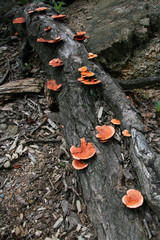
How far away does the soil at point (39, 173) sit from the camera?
3.02m

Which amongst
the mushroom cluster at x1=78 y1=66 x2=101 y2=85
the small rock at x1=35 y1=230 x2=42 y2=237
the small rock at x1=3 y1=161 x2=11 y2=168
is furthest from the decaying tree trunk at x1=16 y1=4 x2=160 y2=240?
the small rock at x1=3 y1=161 x2=11 y2=168

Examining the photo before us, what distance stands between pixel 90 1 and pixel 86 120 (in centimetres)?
671

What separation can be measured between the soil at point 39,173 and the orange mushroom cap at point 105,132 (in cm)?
60

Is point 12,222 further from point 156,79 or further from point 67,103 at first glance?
point 156,79

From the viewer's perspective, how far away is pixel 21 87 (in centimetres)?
546

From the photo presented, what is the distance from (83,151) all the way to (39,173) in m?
1.34

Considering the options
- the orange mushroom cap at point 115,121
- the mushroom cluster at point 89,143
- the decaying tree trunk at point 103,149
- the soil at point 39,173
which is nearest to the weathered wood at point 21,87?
the soil at point 39,173

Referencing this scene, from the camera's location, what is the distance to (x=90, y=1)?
7.95 meters

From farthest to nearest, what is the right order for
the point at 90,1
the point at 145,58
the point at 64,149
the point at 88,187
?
the point at 90,1, the point at 145,58, the point at 64,149, the point at 88,187

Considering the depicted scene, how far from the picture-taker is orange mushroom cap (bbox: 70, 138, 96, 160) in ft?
9.42

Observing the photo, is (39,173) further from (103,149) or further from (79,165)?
(103,149)

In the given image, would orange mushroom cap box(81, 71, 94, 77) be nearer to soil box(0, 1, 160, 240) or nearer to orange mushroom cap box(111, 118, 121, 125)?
orange mushroom cap box(111, 118, 121, 125)

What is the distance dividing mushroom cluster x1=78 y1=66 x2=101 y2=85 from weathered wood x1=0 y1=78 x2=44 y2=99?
2186mm

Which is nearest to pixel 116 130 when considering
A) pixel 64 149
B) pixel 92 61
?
pixel 64 149
